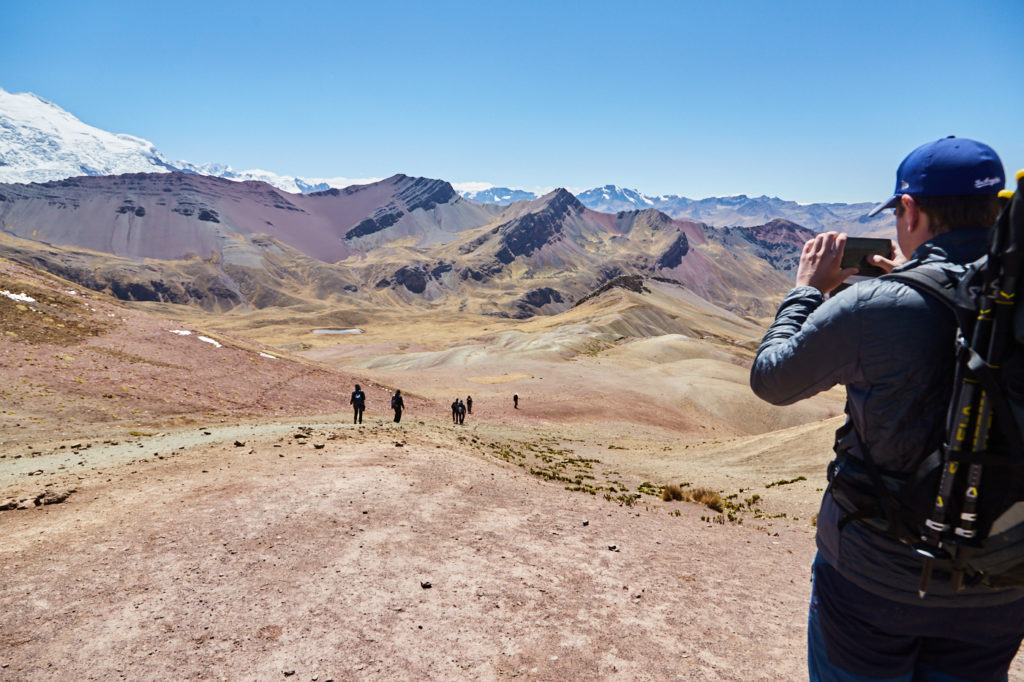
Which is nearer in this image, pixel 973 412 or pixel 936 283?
pixel 973 412

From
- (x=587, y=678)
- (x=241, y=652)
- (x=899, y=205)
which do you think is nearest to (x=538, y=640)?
(x=587, y=678)

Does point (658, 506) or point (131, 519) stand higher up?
point (131, 519)

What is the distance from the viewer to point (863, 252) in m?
3.66

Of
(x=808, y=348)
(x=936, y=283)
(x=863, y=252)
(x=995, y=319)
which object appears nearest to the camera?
(x=995, y=319)

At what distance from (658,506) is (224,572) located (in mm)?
11778

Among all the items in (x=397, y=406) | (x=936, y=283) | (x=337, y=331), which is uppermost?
(x=936, y=283)

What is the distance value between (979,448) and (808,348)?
2.93 feet

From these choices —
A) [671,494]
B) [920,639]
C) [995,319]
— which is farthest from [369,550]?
[671,494]

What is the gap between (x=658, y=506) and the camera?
16.2m

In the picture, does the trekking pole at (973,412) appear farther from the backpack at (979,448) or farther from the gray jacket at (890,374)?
the gray jacket at (890,374)

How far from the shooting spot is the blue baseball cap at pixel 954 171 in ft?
9.67

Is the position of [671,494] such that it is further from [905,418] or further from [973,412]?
[973,412]

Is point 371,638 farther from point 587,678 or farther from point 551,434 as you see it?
point 551,434

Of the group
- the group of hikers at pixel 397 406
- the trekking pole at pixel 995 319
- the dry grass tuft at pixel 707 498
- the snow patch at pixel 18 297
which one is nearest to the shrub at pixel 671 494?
the dry grass tuft at pixel 707 498
